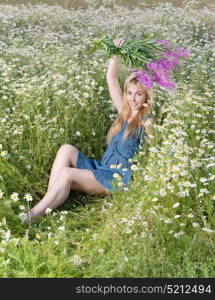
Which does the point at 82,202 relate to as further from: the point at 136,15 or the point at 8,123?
the point at 136,15

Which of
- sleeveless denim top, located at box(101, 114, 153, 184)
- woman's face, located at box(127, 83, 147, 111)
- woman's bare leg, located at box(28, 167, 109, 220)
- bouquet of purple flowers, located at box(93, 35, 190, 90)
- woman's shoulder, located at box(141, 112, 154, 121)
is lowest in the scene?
woman's bare leg, located at box(28, 167, 109, 220)

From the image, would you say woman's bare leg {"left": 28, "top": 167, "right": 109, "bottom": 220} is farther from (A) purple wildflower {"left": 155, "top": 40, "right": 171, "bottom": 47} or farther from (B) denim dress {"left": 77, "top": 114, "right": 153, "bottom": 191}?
(A) purple wildflower {"left": 155, "top": 40, "right": 171, "bottom": 47}

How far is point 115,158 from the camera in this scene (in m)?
3.73

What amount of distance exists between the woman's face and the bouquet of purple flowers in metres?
0.08

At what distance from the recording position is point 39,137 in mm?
3764

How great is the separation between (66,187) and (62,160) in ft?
0.75

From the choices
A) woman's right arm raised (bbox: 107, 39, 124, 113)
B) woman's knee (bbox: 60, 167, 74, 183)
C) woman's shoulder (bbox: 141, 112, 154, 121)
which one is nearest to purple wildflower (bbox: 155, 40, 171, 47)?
woman's right arm raised (bbox: 107, 39, 124, 113)

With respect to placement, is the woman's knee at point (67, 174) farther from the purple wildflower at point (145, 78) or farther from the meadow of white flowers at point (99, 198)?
the purple wildflower at point (145, 78)

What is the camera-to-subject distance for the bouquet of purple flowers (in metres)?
3.68

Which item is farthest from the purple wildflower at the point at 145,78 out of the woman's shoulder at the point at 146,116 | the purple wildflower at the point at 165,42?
→ the purple wildflower at the point at 165,42
